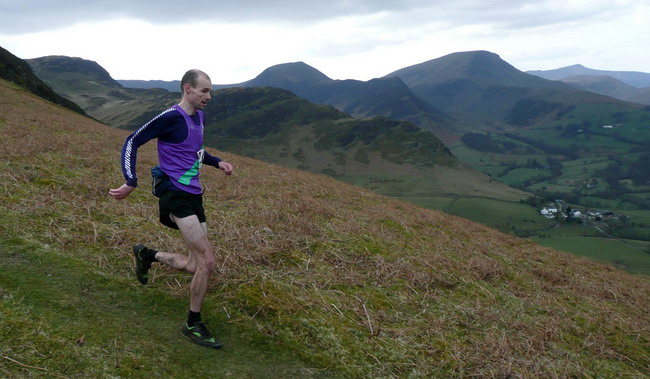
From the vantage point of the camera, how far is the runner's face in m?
5.44

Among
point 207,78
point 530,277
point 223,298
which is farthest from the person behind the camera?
point 530,277

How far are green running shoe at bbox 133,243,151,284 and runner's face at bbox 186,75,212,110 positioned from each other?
7.50 ft

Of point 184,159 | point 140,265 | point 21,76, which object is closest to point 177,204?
point 184,159

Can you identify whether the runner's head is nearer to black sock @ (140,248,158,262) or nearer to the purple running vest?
the purple running vest

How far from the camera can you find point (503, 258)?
12.1 meters

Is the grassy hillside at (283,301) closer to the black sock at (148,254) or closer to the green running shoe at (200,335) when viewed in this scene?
the green running shoe at (200,335)

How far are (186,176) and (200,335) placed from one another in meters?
2.09

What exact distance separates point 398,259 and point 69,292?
6.39 metres

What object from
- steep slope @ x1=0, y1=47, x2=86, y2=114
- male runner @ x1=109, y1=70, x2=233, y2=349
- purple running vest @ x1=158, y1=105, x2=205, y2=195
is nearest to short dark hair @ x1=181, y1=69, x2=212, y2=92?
male runner @ x1=109, y1=70, x2=233, y2=349

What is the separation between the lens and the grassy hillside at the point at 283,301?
5.01 m

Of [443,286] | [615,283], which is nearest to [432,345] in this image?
[443,286]

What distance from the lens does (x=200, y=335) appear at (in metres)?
5.33

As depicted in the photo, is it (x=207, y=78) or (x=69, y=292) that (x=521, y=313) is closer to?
(x=207, y=78)

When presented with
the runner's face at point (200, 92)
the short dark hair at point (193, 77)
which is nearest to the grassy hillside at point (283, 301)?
the runner's face at point (200, 92)
